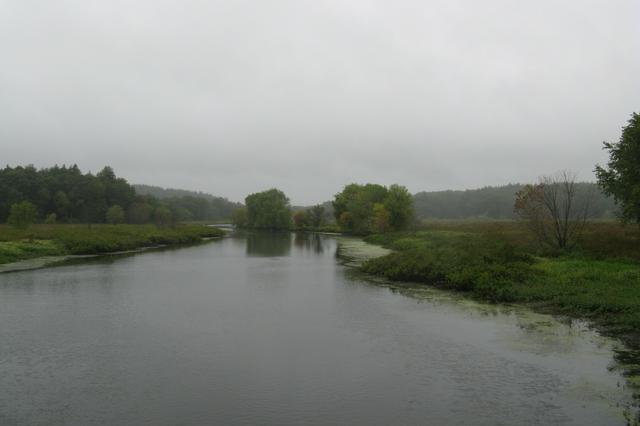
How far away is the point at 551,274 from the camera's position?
68.4 ft

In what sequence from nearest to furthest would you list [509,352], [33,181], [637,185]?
[509,352] < [637,185] < [33,181]

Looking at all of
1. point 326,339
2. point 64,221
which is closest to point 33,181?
point 64,221

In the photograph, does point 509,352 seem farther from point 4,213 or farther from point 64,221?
point 64,221

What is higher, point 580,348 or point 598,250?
point 598,250

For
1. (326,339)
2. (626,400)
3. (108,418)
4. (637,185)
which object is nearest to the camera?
(108,418)

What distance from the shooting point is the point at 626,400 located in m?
9.10

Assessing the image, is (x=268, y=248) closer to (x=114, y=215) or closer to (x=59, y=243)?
(x=59, y=243)

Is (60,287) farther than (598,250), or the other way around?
(598,250)

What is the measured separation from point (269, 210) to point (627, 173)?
9771 centimetres

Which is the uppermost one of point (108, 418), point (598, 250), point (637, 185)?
point (637, 185)

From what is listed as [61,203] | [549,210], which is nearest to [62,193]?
[61,203]

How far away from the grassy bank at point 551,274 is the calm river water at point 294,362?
1.50m

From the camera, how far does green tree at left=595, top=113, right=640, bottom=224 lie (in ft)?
78.9

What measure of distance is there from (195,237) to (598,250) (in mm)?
53707
